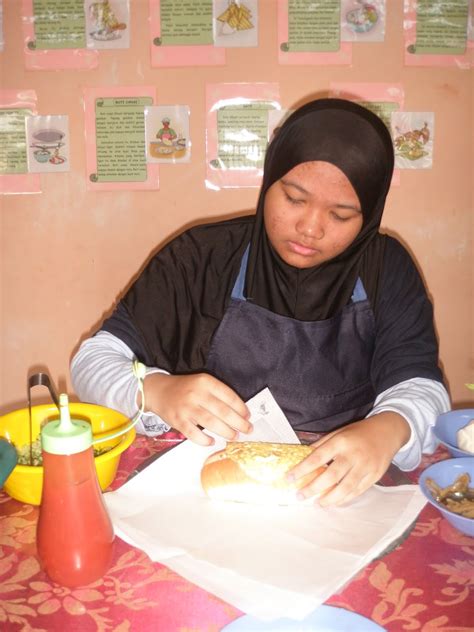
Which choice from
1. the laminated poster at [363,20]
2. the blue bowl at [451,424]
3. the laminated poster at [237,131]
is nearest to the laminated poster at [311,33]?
the laminated poster at [363,20]

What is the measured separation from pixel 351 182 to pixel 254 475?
65 cm

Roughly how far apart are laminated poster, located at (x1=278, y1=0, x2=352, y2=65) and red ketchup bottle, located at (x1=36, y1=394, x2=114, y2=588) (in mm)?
1711

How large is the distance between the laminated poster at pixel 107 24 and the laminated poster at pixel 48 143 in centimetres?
29

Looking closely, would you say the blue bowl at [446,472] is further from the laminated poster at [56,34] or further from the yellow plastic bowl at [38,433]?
the laminated poster at [56,34]

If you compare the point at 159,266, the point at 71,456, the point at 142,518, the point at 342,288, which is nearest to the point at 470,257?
the point at 342,288

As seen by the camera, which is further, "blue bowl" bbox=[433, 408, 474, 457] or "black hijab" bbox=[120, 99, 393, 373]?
"black hijab" bbox=[120, 99, 393, 373]

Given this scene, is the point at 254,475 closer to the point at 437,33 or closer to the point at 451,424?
the point at 451,424

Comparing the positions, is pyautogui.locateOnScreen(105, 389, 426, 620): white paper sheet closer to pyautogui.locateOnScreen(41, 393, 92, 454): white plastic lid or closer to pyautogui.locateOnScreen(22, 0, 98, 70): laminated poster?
pyautogui.locateOnScreen(41, 393, 92, 454): white plastic lid

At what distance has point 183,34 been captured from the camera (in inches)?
80.3

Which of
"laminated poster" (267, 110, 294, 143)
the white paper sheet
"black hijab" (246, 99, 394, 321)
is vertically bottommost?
the white paper sheet

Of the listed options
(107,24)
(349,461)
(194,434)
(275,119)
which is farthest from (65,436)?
(107,24)

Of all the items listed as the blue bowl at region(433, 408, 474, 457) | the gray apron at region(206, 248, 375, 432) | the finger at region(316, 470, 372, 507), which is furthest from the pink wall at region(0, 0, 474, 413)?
the finger at region(316, 470, 372, 507)

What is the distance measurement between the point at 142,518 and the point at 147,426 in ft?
1.02

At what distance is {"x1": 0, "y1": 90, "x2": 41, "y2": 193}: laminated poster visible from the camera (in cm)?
211
